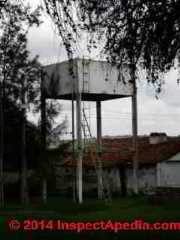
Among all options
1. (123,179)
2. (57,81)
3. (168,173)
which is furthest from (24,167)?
(168,173)

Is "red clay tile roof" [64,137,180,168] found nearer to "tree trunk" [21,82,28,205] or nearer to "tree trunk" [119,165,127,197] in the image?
"tree trunk" [119,165,127,197]

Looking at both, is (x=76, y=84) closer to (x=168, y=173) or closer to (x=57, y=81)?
(x=57, y=81)

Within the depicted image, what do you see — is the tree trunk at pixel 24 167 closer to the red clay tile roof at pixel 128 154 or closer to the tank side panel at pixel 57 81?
the tank side panel at pixel 57 81

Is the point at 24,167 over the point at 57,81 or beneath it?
beneath

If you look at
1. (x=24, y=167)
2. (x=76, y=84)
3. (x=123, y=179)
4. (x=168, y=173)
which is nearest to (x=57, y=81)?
(x=76, y=84)

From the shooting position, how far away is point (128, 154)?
48.8m

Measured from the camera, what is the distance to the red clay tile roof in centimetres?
4562

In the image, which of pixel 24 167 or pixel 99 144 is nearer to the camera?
pixel 24 167

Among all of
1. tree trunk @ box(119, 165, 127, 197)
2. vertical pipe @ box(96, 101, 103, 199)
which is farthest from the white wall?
vertical pipe @ box(96, 101, 103, 199)

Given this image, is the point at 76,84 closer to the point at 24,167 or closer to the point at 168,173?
the point at 24,167

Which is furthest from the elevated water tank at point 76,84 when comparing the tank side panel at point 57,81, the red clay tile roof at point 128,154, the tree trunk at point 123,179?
the tree trunk at point 123,179

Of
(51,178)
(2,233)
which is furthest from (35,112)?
(2,233)

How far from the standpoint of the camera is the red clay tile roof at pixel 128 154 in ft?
150

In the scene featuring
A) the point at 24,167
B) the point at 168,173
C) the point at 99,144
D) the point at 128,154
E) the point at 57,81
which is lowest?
the point at 168,173
